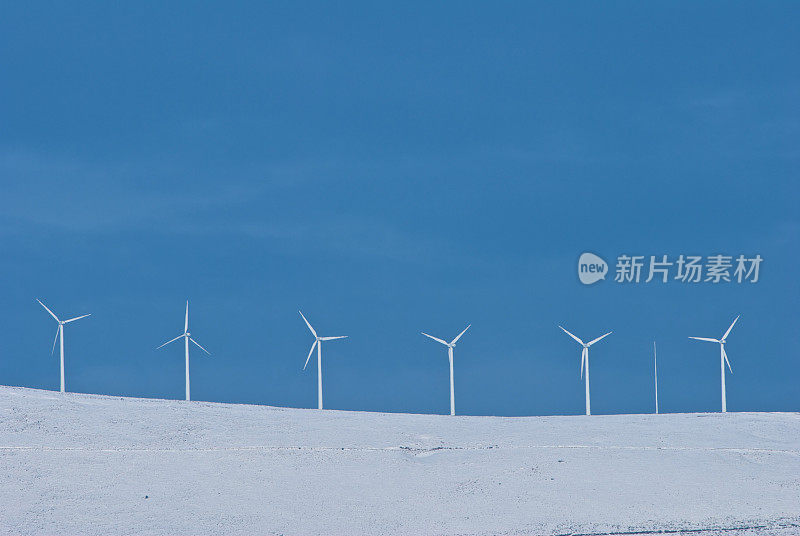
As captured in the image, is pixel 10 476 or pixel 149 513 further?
pixel 10 476

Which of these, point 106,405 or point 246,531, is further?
point 106,405

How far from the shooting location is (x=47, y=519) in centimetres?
4041

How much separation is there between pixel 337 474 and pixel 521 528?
9.50 m

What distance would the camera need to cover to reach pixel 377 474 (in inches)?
1812

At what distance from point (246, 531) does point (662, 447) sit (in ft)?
68.0

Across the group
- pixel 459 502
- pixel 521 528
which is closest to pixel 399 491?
pixel 459 502

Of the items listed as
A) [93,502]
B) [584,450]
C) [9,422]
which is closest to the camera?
[93,502]

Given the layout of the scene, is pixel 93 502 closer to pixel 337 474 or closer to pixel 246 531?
pixel 246 531

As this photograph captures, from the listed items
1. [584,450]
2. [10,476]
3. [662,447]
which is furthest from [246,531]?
[662,447]

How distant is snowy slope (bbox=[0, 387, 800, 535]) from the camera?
40.2 meters

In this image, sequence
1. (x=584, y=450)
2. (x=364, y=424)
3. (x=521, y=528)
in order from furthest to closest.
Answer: (x=364, y=424), (x=584, y=450), (x=521, y=528)

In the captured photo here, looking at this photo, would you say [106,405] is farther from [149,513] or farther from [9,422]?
[149,513]

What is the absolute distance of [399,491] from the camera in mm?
43781

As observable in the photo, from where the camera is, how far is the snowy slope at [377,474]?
132 feet
